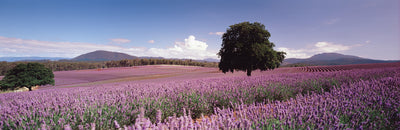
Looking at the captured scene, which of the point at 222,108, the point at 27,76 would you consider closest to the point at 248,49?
the point at 222,108

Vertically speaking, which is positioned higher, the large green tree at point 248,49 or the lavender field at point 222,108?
the large green tree at point 248,49

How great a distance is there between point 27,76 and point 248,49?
16.1 metres

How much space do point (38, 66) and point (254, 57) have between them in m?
16.3

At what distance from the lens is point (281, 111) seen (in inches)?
77.5

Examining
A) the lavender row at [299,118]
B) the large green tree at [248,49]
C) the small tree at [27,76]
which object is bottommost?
the small tree at [27,76]

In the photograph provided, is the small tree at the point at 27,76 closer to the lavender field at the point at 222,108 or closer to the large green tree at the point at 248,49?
the lavender field at the point at 222,108

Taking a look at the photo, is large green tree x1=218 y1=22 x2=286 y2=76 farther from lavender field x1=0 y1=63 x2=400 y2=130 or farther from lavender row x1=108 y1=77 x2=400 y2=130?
lavender row x1=108 y1=77 x2=400 y2=130

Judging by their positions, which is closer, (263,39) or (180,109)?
(180,109)

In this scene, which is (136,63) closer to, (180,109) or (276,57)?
(276,57)

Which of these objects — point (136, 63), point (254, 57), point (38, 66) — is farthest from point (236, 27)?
point (136, 63)

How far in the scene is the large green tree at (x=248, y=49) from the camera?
11672mm

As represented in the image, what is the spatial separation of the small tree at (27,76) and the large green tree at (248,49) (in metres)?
13.7

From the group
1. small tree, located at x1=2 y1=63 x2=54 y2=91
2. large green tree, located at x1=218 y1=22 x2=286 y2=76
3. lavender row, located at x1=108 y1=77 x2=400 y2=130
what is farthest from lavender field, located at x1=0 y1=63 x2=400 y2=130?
small tree, located at x1=2 y1=63 x2=54 y2=91

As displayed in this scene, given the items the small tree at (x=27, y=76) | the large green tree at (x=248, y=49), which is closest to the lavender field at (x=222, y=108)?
the large green tree at (x=248, y=49)
